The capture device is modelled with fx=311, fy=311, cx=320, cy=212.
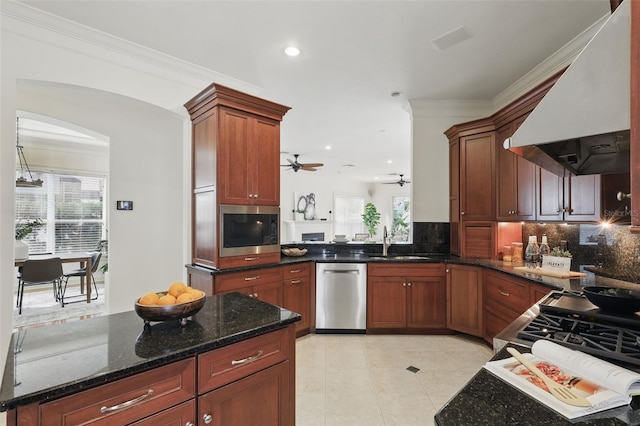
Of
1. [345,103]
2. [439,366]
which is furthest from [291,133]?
[439,366]

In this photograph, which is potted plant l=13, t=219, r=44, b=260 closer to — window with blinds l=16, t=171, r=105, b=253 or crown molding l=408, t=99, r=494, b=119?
window with blinds l=16, t=171, r=105, b=253

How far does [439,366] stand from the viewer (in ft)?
9.65

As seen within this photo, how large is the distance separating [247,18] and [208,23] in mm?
340

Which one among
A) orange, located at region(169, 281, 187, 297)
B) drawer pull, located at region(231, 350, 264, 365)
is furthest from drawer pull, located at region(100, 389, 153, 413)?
orange, located at region(169, 281, 187, 297)

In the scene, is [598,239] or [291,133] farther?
[291,133]

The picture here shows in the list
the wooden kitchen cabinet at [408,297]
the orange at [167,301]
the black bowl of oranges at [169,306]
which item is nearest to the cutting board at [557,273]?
the wooden kitchen cabinet at [408,297]

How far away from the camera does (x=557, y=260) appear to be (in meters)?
2.80

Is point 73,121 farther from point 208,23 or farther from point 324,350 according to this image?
point 324,350

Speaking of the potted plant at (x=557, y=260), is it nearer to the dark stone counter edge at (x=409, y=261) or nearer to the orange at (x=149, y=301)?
the dark stone counter edge at (x=409, y=261)

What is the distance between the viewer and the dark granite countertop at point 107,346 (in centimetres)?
96

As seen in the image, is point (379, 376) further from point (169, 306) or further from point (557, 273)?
point (169, 306)

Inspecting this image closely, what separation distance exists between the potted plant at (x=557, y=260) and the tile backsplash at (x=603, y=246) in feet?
0.45

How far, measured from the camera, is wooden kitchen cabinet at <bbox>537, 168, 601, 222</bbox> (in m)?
2.46

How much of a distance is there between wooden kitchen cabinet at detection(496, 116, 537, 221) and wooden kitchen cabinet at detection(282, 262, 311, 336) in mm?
2292
